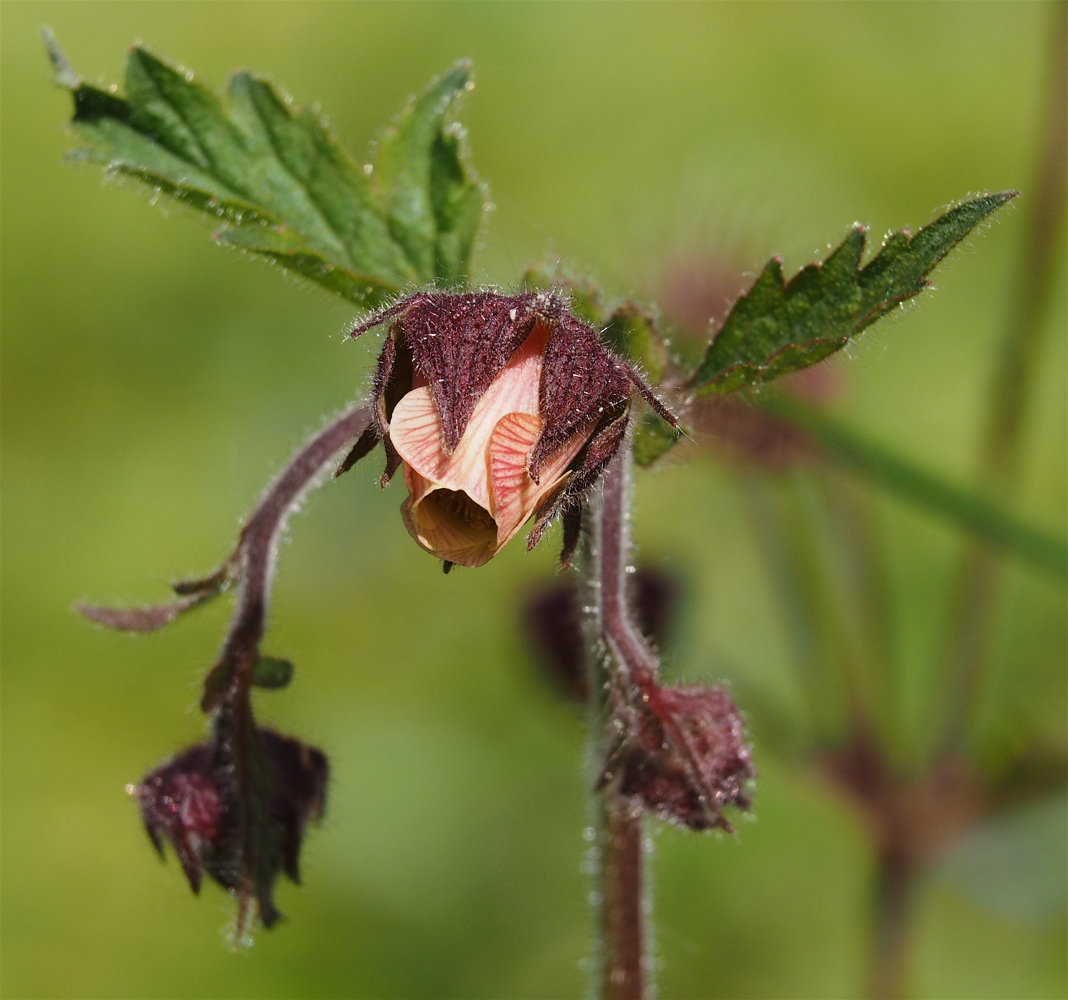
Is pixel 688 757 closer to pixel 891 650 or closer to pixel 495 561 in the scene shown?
pixel 891 650

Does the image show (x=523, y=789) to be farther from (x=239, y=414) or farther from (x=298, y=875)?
(x=298, y=875)

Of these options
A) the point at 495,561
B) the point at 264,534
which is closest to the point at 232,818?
the point at 264,534

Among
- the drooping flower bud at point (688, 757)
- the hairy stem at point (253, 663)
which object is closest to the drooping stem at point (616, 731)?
the drooping flower bud at point (688, 757)

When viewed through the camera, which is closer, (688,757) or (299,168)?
(688,757)

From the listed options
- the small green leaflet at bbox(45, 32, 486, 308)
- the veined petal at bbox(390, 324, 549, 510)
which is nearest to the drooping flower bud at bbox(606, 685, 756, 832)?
the veined petal at bbox(390, 324, 549, 510)

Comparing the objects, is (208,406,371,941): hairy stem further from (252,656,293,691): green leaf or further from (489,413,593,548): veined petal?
(489,413,593,548): veined petal
